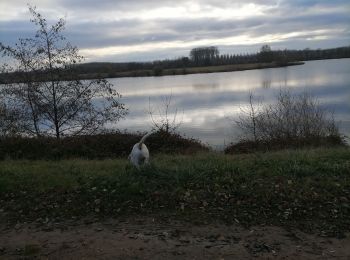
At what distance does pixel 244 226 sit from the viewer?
18.0 ft

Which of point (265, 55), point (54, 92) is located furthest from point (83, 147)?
point (265, 55)

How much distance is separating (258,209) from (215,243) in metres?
1.14

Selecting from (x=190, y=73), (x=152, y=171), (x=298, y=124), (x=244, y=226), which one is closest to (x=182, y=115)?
(x=298, y=124)

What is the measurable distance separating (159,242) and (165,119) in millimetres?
15530

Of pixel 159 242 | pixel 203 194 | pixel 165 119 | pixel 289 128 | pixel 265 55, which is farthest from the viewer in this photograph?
pixel 265 55

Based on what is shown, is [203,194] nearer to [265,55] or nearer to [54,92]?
[54,92]

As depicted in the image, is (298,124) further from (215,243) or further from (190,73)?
(190,73)

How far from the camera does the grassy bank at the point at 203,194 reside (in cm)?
581

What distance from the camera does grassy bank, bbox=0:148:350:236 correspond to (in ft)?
Result: 19.1

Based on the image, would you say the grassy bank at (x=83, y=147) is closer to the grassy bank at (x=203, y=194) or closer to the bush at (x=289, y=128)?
the bush at (x=289, y=128)

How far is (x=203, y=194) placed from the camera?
6387mm

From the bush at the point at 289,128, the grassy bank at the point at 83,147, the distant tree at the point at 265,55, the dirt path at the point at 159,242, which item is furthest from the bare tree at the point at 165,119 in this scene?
the distant tree at the point at 265,55

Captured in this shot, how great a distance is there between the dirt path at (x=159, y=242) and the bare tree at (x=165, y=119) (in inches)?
413

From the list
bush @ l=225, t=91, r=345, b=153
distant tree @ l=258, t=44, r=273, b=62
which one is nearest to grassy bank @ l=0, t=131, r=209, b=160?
bush @ l=225, t=91, r=345, b=153
